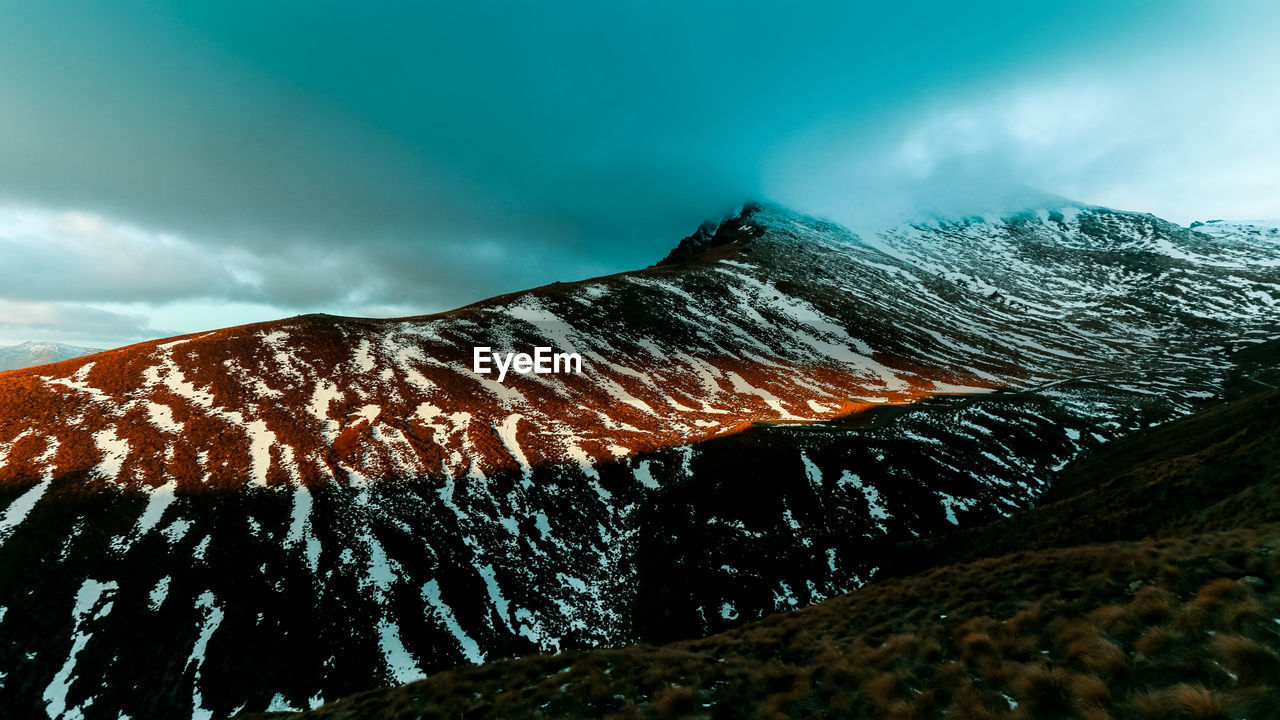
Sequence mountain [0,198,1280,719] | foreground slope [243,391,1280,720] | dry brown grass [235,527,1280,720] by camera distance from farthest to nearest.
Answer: mountain [0,198,1280,719]
foreground slope [243,391,1280,720]
dry brown grass [235,527,1280,720]

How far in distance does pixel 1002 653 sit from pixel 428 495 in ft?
129

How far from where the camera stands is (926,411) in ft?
182

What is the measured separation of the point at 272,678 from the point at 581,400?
4084cm

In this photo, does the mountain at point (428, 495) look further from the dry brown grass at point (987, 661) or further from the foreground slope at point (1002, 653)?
the dry brown grass at point (987, 661)

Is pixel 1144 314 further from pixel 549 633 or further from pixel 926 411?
pixel 549 633

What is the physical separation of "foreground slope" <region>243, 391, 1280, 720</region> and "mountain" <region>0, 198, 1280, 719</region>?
16.3m

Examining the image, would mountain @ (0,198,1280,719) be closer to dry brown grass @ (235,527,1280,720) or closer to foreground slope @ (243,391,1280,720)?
foreground slope @ (243,391,1280,720)

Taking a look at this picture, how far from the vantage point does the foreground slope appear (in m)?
7.33

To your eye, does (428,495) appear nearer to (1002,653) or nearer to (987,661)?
(987,661)

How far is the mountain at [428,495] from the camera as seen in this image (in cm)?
2573

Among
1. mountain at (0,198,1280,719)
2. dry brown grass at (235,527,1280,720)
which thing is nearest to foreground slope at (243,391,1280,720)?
dry brown grass at (235,527,1280,720)

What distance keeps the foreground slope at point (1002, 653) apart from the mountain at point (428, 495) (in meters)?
16.3

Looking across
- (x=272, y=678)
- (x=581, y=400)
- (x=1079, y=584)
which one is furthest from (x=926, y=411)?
(x=272, y=678)

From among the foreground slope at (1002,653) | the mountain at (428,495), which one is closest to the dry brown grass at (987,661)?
the foreground slope at (1002,653)
